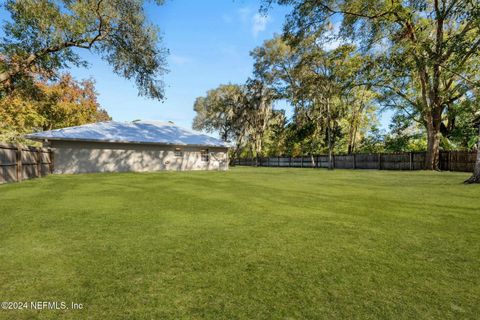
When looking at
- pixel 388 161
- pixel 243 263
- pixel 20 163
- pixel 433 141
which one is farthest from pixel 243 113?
pixel 243 263

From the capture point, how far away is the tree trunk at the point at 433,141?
20.3 meters

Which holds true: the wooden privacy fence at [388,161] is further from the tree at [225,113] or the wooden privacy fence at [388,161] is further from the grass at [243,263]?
the grass at [243,263]

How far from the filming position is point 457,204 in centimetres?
655

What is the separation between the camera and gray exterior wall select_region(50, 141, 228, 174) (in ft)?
66.7

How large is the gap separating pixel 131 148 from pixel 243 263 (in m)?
→ 22.0

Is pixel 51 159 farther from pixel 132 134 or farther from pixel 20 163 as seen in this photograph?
pixel 20 163

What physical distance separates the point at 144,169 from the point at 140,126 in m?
5.68

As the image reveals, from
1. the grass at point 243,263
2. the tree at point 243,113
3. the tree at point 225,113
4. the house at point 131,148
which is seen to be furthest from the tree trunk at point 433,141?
the tree at point 225,113

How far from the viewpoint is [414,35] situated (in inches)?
595

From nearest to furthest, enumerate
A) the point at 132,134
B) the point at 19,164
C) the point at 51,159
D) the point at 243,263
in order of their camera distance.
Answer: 1. the point at 243,263
2. the point at 19,164
3. the point at 51,159
4. the point at 132,134

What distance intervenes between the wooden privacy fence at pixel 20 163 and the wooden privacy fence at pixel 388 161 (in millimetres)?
26529

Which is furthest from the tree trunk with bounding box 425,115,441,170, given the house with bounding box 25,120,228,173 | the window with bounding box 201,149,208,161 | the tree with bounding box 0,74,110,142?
the tree with bounding box 0,74,110,142

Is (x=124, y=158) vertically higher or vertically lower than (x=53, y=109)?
lower

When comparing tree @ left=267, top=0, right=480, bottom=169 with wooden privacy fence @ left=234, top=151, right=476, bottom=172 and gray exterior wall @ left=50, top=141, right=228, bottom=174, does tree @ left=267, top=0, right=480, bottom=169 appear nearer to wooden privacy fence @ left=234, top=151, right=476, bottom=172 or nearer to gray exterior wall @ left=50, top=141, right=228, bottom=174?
wooden privacy fence @ left=234, top=151, right=476, bottom=172
